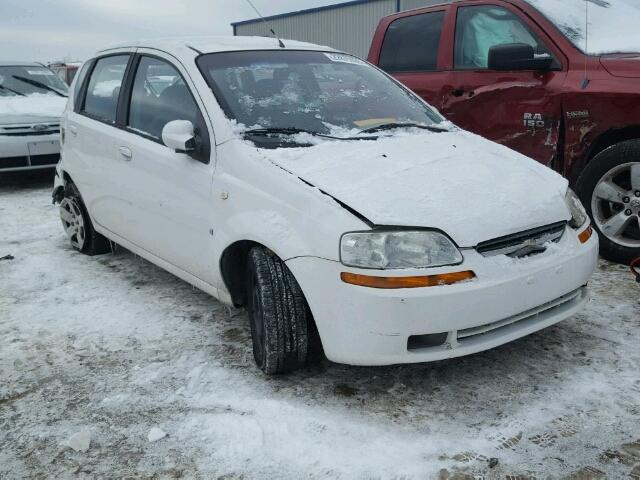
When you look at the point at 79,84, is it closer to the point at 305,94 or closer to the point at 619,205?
the point at 305,94

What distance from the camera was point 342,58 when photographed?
400 centimetres

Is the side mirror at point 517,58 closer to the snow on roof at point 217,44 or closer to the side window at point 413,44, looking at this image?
the side window at point 413,44

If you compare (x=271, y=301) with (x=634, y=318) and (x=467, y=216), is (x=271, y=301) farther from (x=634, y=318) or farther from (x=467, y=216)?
(x=634, y=318)

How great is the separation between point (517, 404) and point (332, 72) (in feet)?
7.23

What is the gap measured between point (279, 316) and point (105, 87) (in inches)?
102

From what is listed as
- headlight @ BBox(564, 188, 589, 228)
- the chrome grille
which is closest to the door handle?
the chrome grille

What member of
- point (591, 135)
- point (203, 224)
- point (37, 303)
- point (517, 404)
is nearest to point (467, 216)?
point (517, 404)

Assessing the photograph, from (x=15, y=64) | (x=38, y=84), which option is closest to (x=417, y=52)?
(x=38, y=84)

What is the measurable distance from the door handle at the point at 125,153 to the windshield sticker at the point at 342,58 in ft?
4.54

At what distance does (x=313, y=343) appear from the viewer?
2867 mm

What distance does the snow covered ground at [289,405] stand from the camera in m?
2.30

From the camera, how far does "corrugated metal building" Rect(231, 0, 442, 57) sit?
816 inches

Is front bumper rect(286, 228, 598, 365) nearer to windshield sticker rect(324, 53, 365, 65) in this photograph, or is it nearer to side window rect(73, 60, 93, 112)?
windshield sticker rect(324, 53, 365, 65)

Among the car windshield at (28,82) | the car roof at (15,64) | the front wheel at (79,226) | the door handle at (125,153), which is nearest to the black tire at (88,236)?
the front wheel at (79,226)
